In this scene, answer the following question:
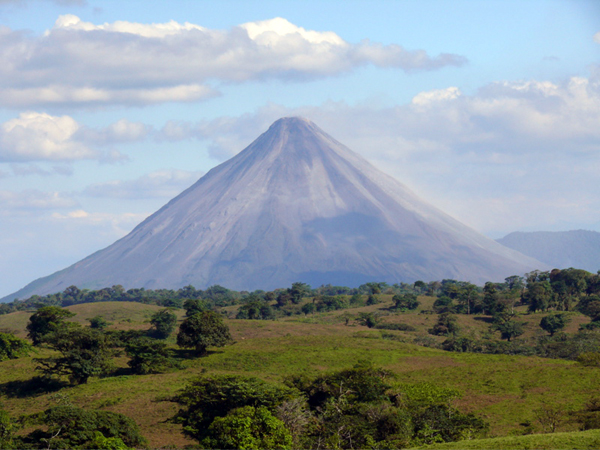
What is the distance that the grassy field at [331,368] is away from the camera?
41.7 metres

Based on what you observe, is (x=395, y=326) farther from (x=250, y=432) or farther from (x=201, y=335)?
(x=250, y=432)

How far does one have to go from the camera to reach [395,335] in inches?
3189

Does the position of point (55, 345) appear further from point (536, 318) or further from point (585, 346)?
point (536, 318)

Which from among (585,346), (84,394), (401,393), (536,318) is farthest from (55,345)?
(536,318)

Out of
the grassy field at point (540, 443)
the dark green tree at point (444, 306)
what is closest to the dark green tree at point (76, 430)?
the grassy field at point (540, 443)

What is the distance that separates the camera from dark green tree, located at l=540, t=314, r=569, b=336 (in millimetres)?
84125

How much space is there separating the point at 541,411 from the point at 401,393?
372 inches

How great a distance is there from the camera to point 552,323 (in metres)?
84.2

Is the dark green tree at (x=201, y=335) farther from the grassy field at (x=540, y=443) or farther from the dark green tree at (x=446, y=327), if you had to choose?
the dark green tree at (x=446, y=327)

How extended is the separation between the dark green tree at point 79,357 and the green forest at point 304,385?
0.13 meters

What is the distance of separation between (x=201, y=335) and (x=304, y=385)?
21.9m

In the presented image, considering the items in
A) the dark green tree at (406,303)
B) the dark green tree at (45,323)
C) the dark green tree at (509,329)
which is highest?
the dark green tree at (45,323)

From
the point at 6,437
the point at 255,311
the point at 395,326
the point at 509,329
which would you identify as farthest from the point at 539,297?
the point at 6,437

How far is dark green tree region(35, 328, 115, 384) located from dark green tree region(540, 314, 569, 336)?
199 ft
